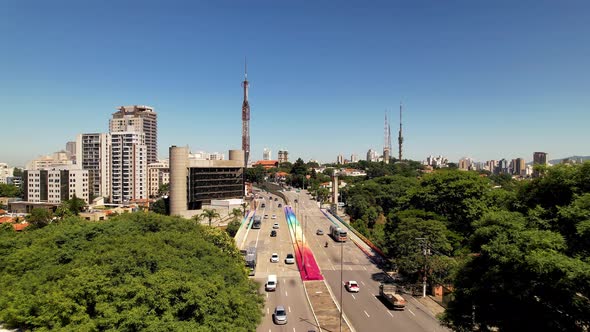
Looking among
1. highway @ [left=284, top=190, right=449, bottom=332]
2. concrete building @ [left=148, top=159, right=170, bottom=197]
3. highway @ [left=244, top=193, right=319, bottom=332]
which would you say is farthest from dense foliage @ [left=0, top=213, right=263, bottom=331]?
concrete building @ [left=148, top=159, right=170, bottom=197]

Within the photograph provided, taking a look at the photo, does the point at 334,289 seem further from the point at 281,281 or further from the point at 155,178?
the point at 155,178

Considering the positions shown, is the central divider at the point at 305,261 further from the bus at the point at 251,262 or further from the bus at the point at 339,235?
the bus at the point at 339,235

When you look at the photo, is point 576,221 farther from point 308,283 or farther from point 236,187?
point 236,187

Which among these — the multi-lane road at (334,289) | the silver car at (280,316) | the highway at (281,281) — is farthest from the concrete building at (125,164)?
the silver car at (280,316)

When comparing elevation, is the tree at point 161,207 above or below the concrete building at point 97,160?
below

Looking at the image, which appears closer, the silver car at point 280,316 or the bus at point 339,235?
the silver car at point 280,316

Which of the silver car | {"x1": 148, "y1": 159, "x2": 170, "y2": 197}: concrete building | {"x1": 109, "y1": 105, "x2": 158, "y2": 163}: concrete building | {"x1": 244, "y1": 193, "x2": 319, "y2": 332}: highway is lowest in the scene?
{"x1": 244, "y1": 193, "x2": 319, "y2": 332}: highway

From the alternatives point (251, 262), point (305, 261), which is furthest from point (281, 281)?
point (305, 261)

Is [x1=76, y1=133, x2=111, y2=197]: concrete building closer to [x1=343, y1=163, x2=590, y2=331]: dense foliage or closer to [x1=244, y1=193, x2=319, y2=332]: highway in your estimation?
[x1=244, y1=193, x2=319, y2=332]: highway
